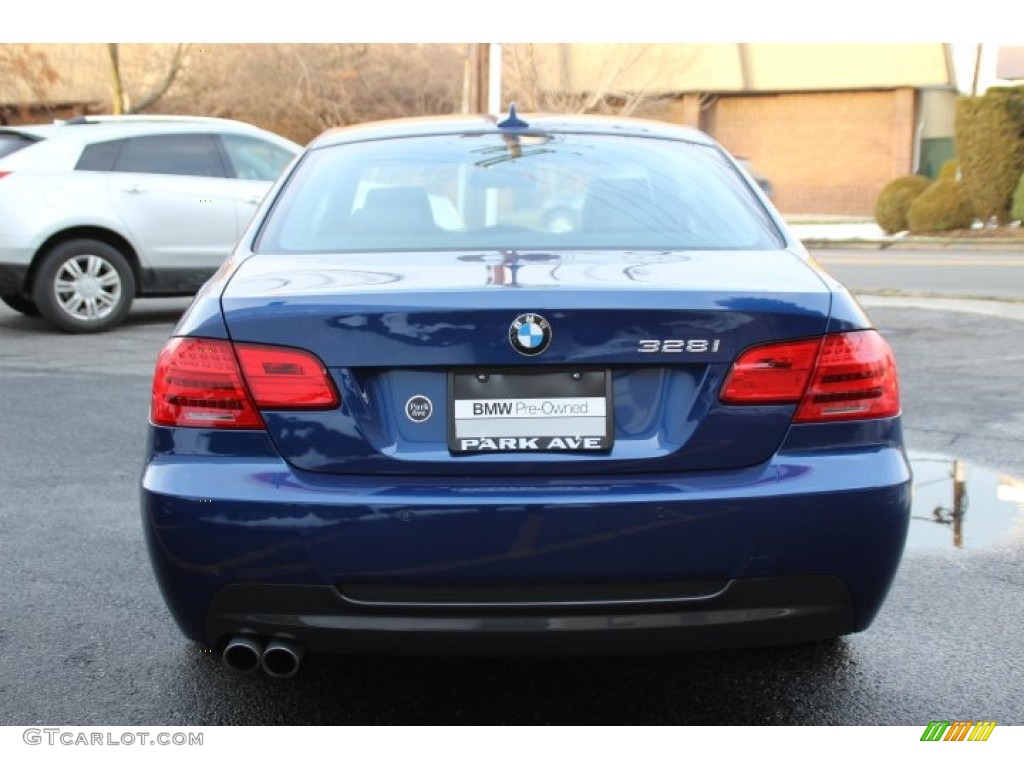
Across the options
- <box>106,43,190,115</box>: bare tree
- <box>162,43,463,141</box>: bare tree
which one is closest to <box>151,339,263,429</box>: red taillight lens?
<box>162,43,463,141</box>: bare tree

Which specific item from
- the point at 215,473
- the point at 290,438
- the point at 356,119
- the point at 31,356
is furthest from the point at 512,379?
the point at 356,119

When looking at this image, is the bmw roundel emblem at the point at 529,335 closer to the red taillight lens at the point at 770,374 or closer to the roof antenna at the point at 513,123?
the red taillight lens at the point at 770,374

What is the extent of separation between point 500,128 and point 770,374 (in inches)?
64.3

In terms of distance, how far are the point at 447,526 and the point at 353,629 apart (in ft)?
1.05

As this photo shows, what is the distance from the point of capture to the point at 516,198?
3.69 m

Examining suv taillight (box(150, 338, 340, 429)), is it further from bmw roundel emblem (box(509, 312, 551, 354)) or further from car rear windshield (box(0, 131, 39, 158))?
car rear windshield (box(0, 131, 39, 158))

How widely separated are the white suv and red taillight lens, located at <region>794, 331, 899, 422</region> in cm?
840

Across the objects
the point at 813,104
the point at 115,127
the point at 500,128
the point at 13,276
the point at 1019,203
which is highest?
the point at 500,128

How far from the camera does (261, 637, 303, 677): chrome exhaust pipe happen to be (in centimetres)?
283

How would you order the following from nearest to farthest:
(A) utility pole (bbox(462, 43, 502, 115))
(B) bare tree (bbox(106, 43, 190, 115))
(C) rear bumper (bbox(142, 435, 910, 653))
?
(C) rear bumper (bbox(142, 435, 910, 653)) < (A) utility pole (bbox(462, 43, 502, 115)) < (B) bare tree (bbox(106, 43, 190, 115))

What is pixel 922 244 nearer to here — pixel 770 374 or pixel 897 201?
pixel 897 201

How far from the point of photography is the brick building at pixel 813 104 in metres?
34.3
